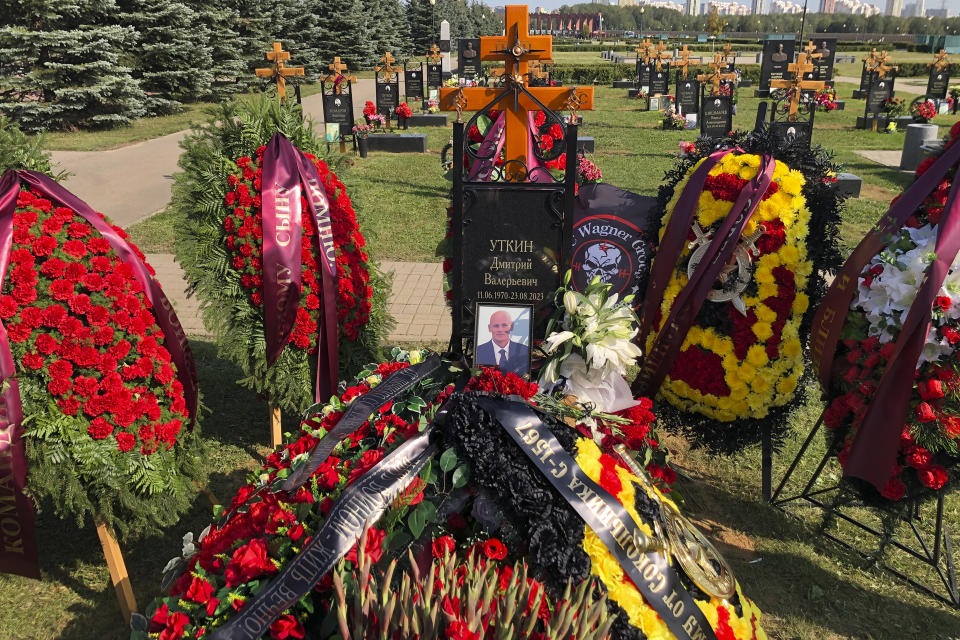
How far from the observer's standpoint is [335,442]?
9.40 feet

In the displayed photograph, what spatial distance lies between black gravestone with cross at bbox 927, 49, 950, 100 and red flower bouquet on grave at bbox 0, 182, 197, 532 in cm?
2622

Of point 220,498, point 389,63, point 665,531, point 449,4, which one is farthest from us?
point 449,4

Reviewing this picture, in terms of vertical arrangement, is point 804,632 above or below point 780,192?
below

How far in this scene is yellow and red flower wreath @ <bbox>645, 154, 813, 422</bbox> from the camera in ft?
12.8

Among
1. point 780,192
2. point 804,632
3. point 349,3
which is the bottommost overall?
point 804,632

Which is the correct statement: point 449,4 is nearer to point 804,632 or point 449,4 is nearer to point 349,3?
point 349,3

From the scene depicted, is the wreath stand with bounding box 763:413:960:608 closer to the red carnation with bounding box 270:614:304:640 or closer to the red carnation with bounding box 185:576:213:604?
the red carnation with bounding box 270:614:304:640

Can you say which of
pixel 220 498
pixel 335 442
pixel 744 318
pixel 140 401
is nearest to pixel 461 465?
pixel 335 442

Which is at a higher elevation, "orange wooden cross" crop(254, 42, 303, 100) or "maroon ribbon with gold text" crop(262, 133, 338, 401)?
"orange wooden cross" crop(254, 42, 303, 100)

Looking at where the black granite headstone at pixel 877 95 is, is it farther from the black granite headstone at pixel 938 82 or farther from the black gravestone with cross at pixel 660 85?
the black gravestone with cross at pixel 660 85

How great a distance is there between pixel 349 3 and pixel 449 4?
25415 mm

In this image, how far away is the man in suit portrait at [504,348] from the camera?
135 inches

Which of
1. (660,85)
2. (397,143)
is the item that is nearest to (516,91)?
(397,143)

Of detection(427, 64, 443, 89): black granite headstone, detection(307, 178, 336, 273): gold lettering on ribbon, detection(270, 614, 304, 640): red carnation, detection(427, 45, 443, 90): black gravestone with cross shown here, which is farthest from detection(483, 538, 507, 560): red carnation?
detection(427, 45, 443, 90): black gravestone with cross
